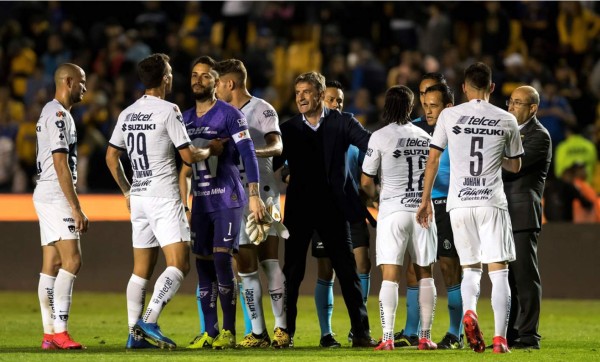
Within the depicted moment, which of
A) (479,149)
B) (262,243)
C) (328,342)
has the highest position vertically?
(479,149)

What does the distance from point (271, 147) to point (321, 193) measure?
0.63 meters

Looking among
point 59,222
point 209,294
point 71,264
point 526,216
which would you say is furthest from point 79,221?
point 526,216

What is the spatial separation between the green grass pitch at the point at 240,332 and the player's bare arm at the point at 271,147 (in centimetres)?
170

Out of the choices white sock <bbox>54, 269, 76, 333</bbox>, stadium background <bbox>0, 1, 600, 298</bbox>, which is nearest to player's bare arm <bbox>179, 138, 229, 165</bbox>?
white sock <bbox>54, 269, 76, 333</bbox>

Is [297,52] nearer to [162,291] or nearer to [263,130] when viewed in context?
[263,130]

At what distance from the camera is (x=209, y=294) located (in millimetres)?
10508

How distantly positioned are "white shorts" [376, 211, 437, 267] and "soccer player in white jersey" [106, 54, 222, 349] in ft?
5.22

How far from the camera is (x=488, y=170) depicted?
9.90m

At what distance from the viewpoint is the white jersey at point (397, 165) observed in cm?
1042

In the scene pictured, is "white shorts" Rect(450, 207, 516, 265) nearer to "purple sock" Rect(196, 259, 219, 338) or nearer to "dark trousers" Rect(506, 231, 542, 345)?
"dark trousers" Rect(506, 231, 542, 345)

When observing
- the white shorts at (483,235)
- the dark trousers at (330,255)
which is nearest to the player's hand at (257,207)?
the dark trousers at (330,255)

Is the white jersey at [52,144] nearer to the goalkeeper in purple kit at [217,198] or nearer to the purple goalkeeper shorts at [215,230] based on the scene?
the goalkeeper in purple kit at [217,198]

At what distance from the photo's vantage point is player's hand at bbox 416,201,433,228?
9945mm

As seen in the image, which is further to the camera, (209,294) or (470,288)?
(209,294)
